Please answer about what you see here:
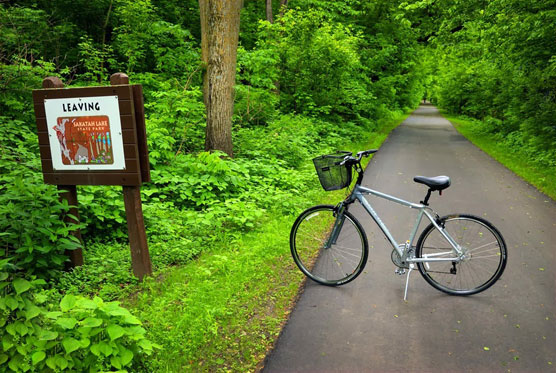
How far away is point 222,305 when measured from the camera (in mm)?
3830

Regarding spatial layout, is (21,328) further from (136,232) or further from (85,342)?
(136,232)

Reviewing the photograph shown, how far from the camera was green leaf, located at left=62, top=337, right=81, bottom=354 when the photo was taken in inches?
95.7

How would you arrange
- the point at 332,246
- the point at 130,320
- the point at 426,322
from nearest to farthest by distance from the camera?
the point at 130,320 → the point at 426,322 → the point at 332,246

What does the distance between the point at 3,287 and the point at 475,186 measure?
29.6ft

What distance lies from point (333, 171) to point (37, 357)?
290 cm

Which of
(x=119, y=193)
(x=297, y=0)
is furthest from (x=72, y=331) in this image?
(x=297, y=0)

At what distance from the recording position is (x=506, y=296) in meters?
4.18

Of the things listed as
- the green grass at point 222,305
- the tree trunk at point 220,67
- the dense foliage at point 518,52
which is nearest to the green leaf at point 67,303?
the green grass at point 222,305

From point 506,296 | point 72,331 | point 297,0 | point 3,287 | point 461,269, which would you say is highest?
point 297,0

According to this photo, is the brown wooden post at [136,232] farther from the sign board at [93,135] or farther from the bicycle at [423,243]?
the bicycle at [423,243]

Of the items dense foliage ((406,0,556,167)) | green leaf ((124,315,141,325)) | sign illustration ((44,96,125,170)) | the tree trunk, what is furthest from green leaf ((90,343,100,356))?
dense foliage ((406,0,556,167))

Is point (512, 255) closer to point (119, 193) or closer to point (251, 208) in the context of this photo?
point (251, 208)

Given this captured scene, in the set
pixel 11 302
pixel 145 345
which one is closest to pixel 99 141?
pixel 11 302

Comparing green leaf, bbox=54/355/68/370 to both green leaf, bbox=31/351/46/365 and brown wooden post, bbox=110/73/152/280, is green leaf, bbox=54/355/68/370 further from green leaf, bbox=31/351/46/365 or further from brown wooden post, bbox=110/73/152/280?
brown wooden post, bbox=110/73/152/280
